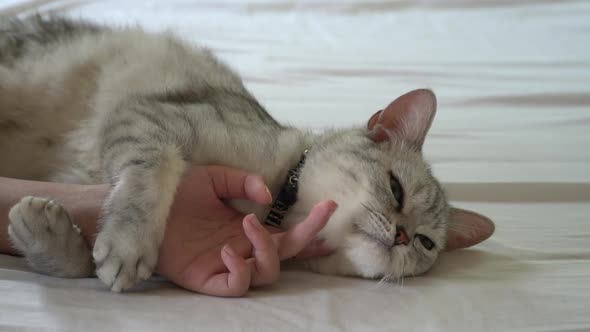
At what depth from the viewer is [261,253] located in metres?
1.17

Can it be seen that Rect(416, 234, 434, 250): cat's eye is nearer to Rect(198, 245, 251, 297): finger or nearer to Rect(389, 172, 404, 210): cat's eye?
Rect(389, 172, 404, 210): cat's eye

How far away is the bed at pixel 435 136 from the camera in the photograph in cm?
107

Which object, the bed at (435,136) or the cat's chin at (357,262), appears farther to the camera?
the cat's chin at (357,262)

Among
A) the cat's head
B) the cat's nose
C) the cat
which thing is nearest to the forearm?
the cat

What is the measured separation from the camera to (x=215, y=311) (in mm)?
1055

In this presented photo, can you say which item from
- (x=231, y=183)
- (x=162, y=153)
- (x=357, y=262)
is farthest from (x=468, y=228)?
(x=162, y=153)

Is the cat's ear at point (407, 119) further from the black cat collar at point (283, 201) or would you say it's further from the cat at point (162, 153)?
the black cat collar at point (283, 201)

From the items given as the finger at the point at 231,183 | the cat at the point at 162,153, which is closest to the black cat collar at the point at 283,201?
the cat at the point at 162,153

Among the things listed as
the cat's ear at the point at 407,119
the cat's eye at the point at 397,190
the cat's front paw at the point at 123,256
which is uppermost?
the cat's ear at the point at 407,119

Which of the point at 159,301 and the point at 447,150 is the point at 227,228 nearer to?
the point at 159,301

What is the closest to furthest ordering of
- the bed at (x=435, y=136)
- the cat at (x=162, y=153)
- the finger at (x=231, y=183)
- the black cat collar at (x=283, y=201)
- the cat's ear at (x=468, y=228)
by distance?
1. the bed at (x=435, y=136)
2. the cat at (x=162, y=153)
3. the finger at (x=231, y=183)
4. the black cat collar at (x=283, y=201)
5. the cat's ear at (x=468, y=228)

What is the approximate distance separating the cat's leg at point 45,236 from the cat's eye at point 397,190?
2.52 ft

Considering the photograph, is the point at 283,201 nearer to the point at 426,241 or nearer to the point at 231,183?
the point at 231,183

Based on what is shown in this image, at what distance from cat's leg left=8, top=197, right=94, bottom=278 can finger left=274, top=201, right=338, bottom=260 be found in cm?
43
